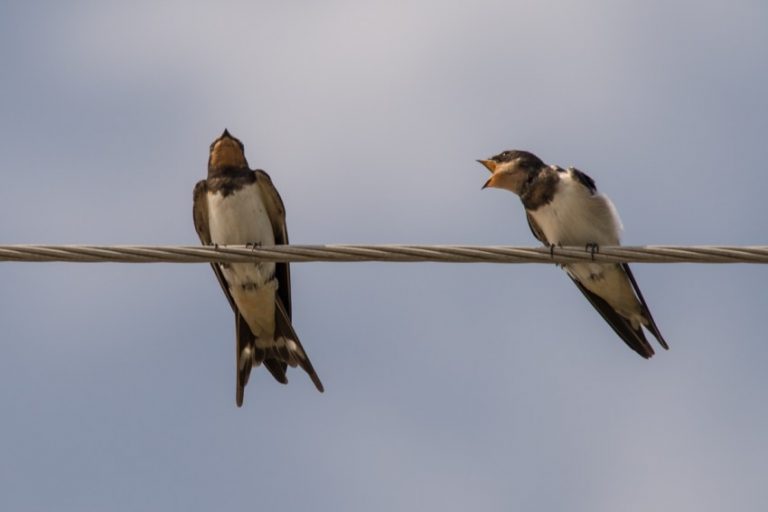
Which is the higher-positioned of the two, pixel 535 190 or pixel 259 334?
pixel 535 190

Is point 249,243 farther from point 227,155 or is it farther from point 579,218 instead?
point 579,218

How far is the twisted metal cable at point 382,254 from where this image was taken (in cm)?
511

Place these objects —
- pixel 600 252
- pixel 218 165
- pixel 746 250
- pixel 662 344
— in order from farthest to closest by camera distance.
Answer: pixel 218 165 < pixel 662 344 < pixel 600 252 < pixel 746 250

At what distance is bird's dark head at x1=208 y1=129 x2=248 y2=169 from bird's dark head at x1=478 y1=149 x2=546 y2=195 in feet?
4.47

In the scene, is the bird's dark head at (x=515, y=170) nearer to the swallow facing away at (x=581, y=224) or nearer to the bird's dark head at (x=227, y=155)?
the swallow facing away at (x=581, y=224)

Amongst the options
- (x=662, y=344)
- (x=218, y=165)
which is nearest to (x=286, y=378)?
(x=218, y=165)

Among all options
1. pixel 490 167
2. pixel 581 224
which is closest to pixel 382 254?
pixel 581 224

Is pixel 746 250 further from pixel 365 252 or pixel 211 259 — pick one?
pixel 211 259

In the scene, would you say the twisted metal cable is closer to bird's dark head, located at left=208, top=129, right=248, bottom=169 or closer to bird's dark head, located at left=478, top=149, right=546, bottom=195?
bird's dark head, located at left=478, top=149, right=546, bottom=195

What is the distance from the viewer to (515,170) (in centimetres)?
754

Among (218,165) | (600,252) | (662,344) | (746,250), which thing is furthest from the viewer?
(218,165)

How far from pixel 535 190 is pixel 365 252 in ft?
8.08

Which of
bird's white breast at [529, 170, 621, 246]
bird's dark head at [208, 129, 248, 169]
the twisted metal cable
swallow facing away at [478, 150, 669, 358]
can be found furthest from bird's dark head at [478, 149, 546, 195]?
the twisted metal cable

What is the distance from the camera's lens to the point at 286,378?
299 inches
